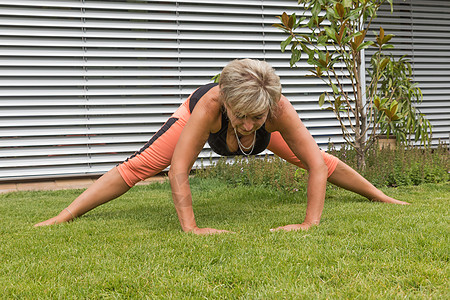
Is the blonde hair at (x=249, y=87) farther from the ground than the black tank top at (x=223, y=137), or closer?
farther from the ground

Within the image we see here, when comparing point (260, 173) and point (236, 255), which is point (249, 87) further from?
point (260, 173)

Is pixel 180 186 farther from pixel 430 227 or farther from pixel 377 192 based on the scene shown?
pixel 377 192

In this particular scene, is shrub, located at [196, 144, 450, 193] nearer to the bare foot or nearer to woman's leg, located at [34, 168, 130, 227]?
woman's leg, located at [34, 168, 130, 227]

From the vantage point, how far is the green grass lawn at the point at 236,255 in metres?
1.97

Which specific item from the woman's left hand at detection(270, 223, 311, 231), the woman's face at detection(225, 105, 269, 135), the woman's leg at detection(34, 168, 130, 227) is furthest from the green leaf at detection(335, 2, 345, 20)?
the woman's leg at detection(34, 168, 130, 227)

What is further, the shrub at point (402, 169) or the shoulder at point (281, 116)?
the shrub at point (402, 169)

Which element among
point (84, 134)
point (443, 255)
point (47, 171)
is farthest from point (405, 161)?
point (47, 171)

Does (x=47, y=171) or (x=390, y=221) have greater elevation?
(x=390, y=221)

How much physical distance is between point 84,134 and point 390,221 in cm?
471

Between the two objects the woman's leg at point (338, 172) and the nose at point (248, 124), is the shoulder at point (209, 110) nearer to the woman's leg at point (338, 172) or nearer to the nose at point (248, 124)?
the nose at point (248, 124)

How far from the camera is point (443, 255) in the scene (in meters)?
2.32

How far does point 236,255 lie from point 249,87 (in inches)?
37.1

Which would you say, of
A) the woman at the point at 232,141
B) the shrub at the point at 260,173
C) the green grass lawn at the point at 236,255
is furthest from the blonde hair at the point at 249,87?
the shrub at the point at 260,173

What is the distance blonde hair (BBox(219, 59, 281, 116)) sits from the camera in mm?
2602
